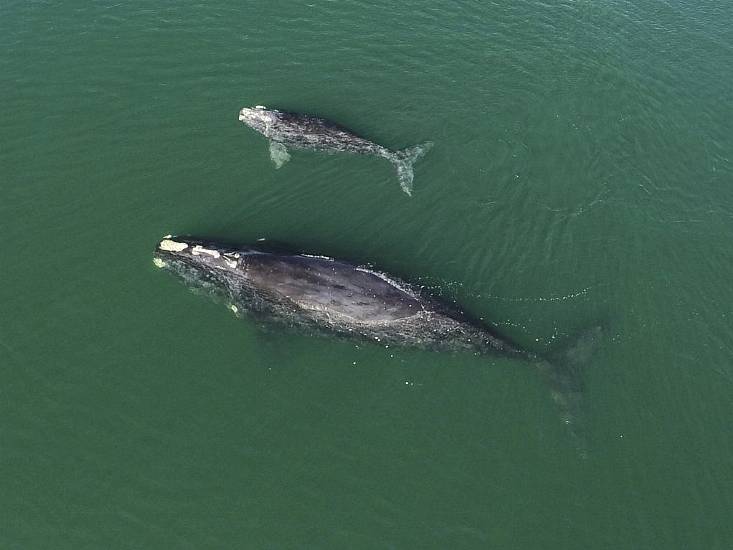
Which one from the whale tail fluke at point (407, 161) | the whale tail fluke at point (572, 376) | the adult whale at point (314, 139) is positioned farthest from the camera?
the adult whale at point (314, 139)

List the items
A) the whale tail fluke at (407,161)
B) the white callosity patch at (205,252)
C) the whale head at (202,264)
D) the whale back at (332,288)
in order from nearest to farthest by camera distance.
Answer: the whale back at (332,288) < the whale head at (202,264) < the white callosity patch at (205,252) < the whale tail fluke at (407,161)

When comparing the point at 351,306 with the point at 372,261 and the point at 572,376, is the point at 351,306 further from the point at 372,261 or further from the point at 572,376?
the point at 572,376

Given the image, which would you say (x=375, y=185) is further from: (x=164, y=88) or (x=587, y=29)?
(x=587, y=29)

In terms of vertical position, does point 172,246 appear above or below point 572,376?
above

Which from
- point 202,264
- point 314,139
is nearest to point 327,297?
point 202,264

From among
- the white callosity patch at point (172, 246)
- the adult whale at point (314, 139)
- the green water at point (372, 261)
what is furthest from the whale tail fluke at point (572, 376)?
the white callosity patch at point (172, 246)

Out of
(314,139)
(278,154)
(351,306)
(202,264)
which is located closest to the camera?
(351,306)

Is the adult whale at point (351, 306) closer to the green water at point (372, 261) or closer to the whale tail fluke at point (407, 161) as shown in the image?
the green water at point (372, 261)
